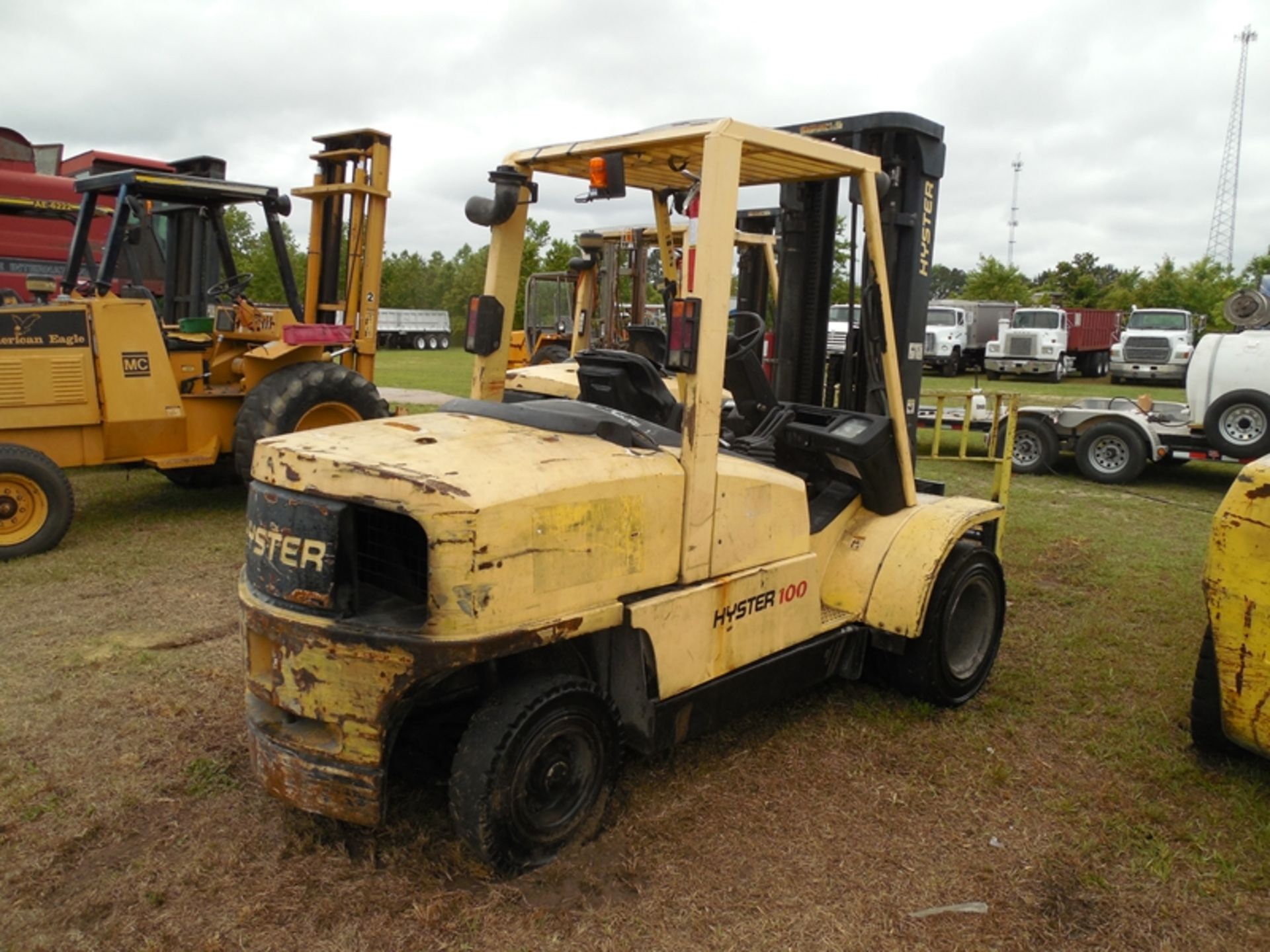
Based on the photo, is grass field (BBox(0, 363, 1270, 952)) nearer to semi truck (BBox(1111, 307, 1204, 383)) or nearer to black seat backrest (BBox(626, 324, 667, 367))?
black seat backrest (BBox(626, 324, 667, 367))

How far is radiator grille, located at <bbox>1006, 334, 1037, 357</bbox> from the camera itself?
2898 cm

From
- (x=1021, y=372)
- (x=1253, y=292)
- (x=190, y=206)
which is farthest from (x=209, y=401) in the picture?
(x=1021, y=372)

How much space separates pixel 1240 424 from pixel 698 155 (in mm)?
9249

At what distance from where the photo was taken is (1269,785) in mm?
4031

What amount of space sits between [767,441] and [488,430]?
1.50 metres

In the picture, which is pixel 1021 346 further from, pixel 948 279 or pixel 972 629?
pixel 948 279

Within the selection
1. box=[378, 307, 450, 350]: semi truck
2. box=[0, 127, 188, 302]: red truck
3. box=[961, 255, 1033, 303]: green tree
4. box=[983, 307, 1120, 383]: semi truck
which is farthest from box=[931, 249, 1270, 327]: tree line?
box=[0, 127, 188, 302]: red truck

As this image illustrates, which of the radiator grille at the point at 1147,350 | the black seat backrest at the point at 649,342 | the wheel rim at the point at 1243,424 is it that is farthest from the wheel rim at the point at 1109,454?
the radiator grille at the point at 1147,350

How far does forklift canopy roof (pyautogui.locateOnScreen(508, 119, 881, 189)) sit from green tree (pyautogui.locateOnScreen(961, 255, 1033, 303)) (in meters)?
45.5

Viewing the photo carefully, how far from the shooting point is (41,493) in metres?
6.92

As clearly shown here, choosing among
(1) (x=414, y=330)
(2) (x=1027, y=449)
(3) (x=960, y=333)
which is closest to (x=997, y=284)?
(3) (x=960, y=333)

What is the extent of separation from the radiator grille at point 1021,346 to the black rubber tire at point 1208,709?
26.8 m

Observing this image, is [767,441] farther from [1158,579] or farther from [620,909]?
[1158,579]

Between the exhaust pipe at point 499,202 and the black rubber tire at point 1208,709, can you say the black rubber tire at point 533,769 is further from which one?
the black rubber tire at point 1208,709
